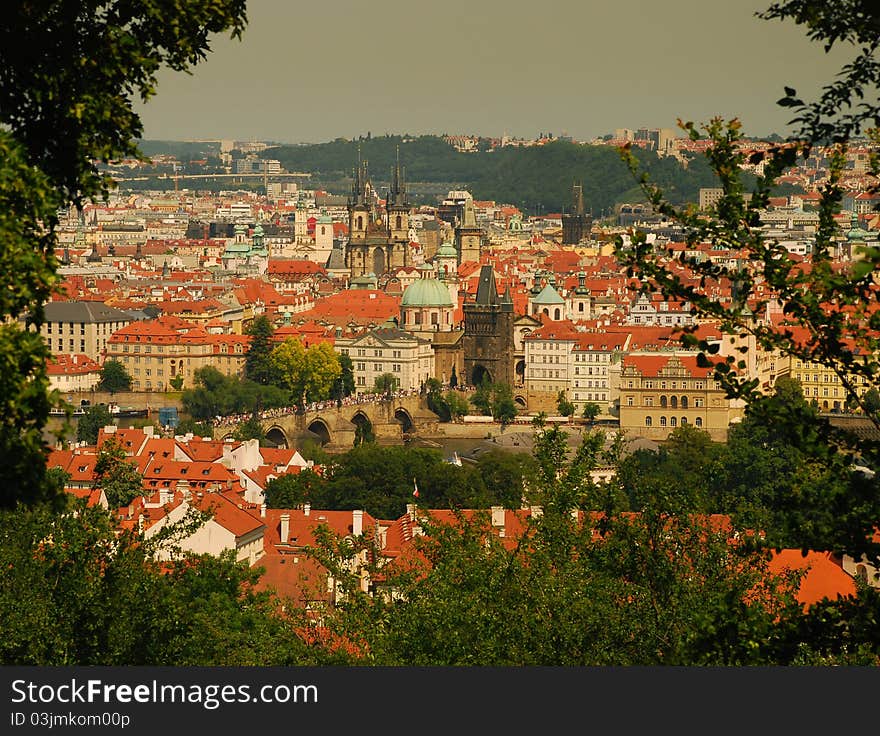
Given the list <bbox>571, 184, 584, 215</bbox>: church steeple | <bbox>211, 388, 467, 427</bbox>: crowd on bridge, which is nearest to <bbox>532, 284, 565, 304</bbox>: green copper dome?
<bbox>211, 388, 467, 427</bbox>: crowd on bridge

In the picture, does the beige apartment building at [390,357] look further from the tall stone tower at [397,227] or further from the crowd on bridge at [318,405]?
the tall stone tower at [397,227]

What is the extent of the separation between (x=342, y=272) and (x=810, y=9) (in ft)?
375

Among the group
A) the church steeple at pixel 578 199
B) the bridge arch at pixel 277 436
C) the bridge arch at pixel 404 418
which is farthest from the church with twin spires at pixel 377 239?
the bridge arch at pixel 277 436

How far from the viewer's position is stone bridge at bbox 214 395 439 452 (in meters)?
66.3

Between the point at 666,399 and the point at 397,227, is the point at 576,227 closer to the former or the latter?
the point at 397,227

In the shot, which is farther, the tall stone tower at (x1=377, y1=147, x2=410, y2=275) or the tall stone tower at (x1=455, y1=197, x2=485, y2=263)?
the tall stone tower at (x1=455, y1=197, x2=485, y2=263)

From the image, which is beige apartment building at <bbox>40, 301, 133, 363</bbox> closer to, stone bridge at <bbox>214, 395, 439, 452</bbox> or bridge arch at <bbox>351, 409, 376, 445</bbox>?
stone bridge at <bbox>214, 395, 439, 452</bbox>

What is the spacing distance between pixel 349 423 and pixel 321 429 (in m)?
1.14

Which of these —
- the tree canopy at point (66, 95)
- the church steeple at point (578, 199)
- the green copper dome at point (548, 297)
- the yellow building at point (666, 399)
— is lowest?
the yellow building at point (666, 399)

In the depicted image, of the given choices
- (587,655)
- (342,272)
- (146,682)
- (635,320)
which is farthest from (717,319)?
(342,272)

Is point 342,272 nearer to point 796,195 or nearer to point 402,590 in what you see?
point 796,195

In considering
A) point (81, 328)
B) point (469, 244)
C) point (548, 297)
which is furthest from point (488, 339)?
point (469, 244)

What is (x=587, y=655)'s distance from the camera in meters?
13.8

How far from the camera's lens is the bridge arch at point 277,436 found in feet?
215
